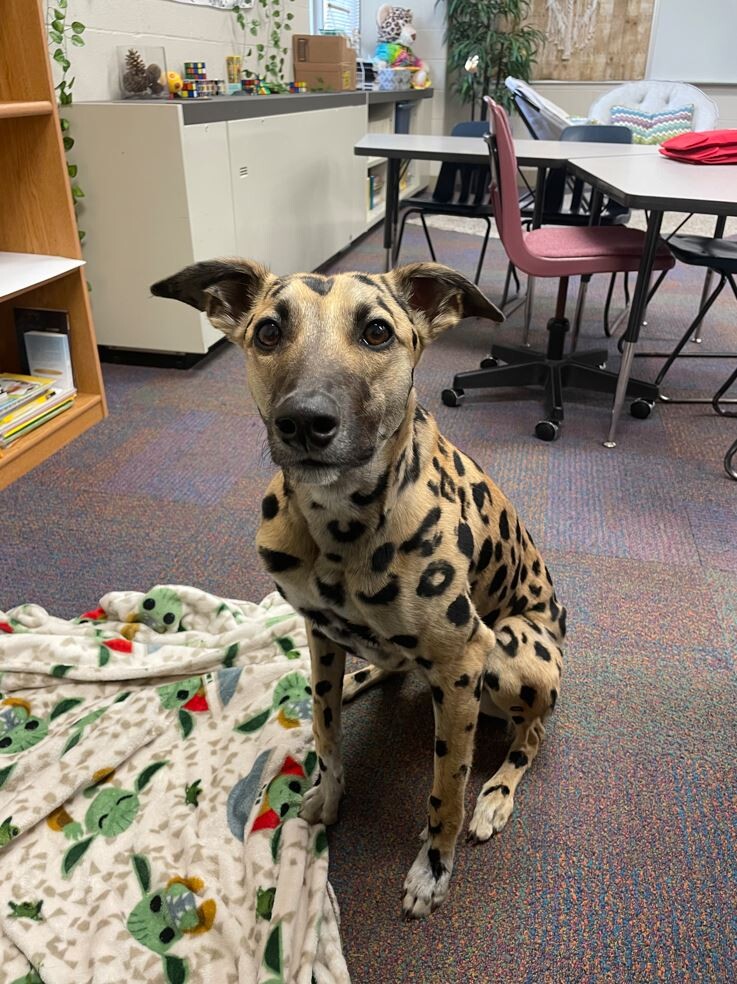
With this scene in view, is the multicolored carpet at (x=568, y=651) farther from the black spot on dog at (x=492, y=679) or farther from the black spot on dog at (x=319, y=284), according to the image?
the black spot on dog at (x=319, y=284)

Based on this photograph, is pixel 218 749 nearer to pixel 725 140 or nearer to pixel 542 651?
pixel 542 651

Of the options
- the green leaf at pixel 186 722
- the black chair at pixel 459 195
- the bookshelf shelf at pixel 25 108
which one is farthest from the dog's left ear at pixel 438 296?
the black chair at pixel 459 195

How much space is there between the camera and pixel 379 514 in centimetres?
106

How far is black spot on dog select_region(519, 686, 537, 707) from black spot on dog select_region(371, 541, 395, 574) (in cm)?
45

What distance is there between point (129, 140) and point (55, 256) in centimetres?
66

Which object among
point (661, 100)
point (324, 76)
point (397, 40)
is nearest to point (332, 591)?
point (324, 76)

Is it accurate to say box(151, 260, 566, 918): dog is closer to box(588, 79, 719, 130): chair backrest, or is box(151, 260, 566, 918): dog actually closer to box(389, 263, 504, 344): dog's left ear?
box(389, 263, 504, 344): dog's left ear

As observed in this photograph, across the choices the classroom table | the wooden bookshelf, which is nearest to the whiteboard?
the classroom table

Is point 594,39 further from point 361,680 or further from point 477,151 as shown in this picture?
point 361,680

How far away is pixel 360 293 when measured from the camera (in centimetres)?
103

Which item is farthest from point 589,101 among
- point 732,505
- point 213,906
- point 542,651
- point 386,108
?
point 213,906

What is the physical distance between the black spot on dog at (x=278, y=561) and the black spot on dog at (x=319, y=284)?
1.28 ft

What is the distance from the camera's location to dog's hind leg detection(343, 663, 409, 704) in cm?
163

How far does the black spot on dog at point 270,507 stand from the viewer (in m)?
1.16
